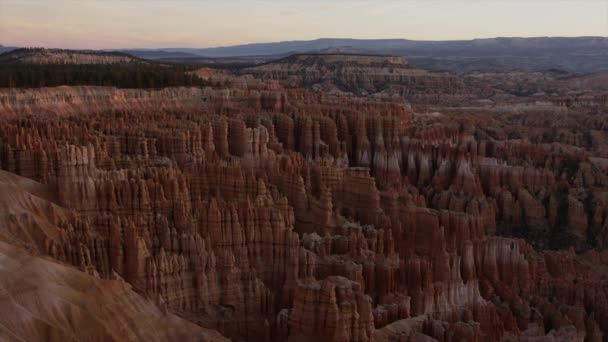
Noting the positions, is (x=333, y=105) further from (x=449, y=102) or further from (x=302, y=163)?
(x=449, y=102)

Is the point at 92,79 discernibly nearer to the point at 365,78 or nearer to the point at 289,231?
the point at 289,231

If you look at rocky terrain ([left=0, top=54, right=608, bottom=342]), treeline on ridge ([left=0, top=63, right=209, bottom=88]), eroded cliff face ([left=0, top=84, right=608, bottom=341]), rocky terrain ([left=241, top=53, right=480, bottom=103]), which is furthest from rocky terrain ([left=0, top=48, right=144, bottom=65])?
eroded cliff face ([left=0, top=84, right=608, bottom=341])

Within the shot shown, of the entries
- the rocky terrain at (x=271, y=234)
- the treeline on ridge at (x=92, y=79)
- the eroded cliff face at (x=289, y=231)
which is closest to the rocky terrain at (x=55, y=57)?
the treeline on ridge at (x=92, y=79)

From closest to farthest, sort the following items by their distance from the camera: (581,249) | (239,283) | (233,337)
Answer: (233,337)
(239,283)
(581,249)

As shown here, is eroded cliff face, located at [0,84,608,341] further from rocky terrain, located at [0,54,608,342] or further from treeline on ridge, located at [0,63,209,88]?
treeline on ridge, located at [0,63,209,88]

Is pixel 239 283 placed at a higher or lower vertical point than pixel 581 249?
higher

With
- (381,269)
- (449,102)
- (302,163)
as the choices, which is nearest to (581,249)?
(302,163)

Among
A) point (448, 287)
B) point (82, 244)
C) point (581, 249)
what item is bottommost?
point (581, 249)
